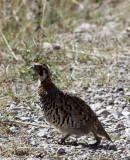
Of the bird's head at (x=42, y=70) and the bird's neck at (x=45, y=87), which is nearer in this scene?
the bird's neck at (x=45, y=87)

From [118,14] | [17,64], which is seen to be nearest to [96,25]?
[118,14]

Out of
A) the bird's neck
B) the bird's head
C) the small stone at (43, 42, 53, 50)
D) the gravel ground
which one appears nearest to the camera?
the gravel ground

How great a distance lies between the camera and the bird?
5.25 meters

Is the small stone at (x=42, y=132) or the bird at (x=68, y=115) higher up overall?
the bird at (x=68, y=115)

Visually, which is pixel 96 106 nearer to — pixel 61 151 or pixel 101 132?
pixel 101 132

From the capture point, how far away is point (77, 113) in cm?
528

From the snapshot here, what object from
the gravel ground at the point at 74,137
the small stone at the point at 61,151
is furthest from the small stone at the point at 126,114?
the small stone at the point at 61,151

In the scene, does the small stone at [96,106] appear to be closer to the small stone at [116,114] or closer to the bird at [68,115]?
the small stone at [116,114]

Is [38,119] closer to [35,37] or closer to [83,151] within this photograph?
[83,151]

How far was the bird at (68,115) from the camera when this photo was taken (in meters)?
5.25

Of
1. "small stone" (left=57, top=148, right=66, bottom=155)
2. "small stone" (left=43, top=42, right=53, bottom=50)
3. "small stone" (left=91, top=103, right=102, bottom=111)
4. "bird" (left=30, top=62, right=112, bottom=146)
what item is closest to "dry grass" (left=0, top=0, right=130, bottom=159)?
"small stone" (left=43, top=42, right=53, bottom=50)

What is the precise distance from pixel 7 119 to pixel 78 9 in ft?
21.4

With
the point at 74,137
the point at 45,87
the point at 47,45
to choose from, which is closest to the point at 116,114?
the point at 74,137

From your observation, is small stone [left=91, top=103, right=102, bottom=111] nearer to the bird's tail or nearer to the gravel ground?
the gravel ground
